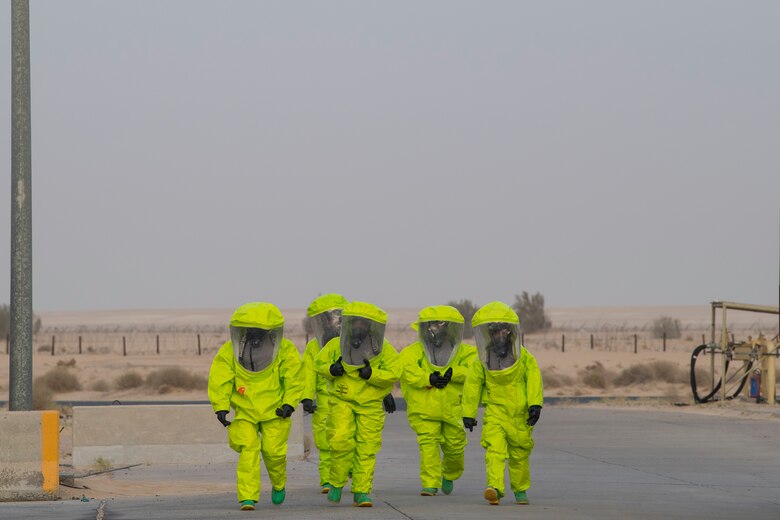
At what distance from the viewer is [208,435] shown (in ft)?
60.9

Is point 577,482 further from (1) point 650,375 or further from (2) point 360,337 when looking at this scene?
(1) point 650,375

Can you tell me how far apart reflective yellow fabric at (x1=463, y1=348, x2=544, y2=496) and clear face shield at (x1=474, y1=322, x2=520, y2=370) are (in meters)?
0.08

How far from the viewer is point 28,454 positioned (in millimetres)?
13391

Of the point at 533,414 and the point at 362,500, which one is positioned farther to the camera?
the point at 533,414

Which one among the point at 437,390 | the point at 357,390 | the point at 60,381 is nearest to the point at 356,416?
the point at 357,390

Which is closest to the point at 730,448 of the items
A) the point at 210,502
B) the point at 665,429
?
the point at 665,429

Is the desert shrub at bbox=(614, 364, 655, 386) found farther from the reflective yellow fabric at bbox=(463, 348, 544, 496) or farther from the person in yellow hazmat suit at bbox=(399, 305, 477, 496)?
the reflective yellow fabric at bbox=(463, 348, 544, 496)

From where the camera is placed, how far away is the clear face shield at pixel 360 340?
42.6 feet

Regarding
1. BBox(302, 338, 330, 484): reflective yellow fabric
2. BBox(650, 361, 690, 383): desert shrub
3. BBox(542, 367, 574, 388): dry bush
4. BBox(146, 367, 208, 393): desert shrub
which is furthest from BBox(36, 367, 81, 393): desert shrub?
BBox(302, 338, 330, 484): reflective yellow fabric

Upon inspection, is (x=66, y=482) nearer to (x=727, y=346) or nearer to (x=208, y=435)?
(x=208, y=435)

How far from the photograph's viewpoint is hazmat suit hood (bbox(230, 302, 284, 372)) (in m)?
12.4

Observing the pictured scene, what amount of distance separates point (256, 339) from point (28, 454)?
2.67 metres

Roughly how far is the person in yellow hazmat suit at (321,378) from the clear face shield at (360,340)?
371mm

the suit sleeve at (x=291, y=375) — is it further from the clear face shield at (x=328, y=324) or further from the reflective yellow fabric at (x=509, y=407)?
the clear face shield at (x=328, y=324)
